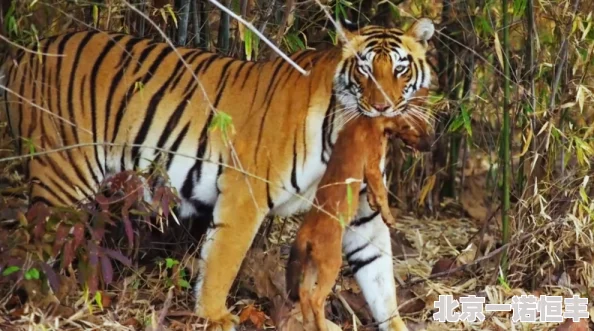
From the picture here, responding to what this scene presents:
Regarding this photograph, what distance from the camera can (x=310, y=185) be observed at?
13.6ft

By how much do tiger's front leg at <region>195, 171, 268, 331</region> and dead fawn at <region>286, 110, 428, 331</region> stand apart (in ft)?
0.70

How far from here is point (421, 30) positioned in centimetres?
416

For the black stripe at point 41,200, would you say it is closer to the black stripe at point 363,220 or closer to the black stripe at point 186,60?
the black stripe at point 186,60

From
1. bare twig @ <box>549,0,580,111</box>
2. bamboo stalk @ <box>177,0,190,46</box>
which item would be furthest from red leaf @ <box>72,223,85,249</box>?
bare twig @ <box>549,0,580,111</box>

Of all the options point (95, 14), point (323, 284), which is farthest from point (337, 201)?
point (95, 14)

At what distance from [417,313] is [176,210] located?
0.99 m

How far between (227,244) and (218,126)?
0.40 meters

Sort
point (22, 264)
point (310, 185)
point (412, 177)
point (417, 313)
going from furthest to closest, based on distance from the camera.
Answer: point (412, 177) → point (417, 313) → point (310, 185) → point (22, 264)

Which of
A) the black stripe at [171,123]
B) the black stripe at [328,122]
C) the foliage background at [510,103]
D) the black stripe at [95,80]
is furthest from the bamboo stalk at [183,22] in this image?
the black stripe at [328,122]

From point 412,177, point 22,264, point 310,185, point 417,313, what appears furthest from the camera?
point 412,177

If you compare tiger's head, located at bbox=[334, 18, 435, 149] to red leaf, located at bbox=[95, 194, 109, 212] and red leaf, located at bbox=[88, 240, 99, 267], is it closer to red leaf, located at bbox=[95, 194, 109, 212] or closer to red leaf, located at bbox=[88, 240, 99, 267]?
red leaf, located at bbox=[95, 194, 109, 212]

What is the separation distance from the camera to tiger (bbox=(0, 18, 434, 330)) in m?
4.06

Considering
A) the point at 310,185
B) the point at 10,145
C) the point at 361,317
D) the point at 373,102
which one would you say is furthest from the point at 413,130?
the point at 10,145

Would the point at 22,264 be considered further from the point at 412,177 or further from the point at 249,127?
the point at 412,177
